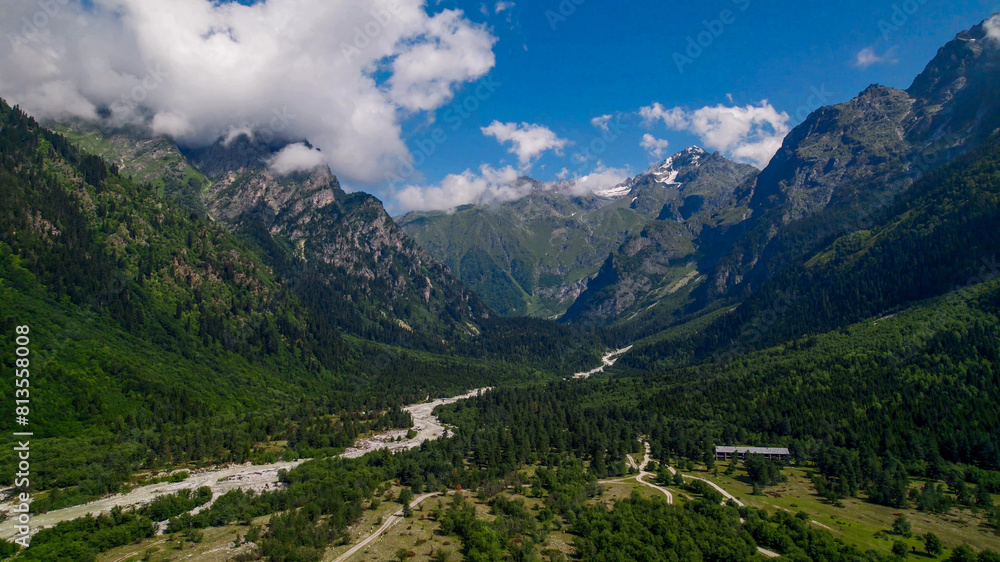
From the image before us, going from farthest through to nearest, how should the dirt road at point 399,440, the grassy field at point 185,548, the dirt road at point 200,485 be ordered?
the dirt road at point 399,440, the dirt road at point 200,485, the grassy field at point 185,548

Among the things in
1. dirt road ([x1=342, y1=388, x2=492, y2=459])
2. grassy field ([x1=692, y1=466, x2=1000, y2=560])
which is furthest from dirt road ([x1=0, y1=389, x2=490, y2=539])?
grassy field ([x1=692, y1=466, x2=1000, y2=560])

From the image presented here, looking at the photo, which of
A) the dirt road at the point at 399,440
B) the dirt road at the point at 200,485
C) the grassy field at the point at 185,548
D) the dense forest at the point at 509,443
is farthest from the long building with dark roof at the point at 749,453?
the grassy field at the point at 185,548

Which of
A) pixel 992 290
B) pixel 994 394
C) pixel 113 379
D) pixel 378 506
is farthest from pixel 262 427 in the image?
pixel 992 290

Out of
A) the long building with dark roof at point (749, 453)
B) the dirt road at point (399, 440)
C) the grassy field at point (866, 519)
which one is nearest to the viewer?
the grassy field at point (866, 519)

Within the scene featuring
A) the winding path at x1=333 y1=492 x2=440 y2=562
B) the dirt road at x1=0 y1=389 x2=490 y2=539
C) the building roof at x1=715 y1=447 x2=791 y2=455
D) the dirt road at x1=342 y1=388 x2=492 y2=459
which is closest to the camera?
the winding path at x1=333 y1=492 x2=440 y2=562

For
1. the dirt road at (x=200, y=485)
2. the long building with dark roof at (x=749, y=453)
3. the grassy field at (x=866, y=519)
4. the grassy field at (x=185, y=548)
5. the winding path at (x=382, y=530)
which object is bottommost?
the grassy field at (x=866, y=519)

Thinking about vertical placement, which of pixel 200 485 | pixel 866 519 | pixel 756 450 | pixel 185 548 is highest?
pixel 200 485

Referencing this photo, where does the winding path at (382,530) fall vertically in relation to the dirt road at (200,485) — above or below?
below

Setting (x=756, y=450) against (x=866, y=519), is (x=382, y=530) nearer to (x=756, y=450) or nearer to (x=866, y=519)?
(x=866, y=519)

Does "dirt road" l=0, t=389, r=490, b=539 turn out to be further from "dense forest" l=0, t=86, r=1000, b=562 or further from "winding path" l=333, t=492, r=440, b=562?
"winding path" l=333, t=492, r=440, b=562

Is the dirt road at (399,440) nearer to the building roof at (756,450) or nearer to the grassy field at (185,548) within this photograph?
the grassy field at (185,548)

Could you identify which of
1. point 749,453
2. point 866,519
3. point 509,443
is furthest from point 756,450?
point 509,443

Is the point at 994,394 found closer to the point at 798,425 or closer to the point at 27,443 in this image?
the point at 798,425
